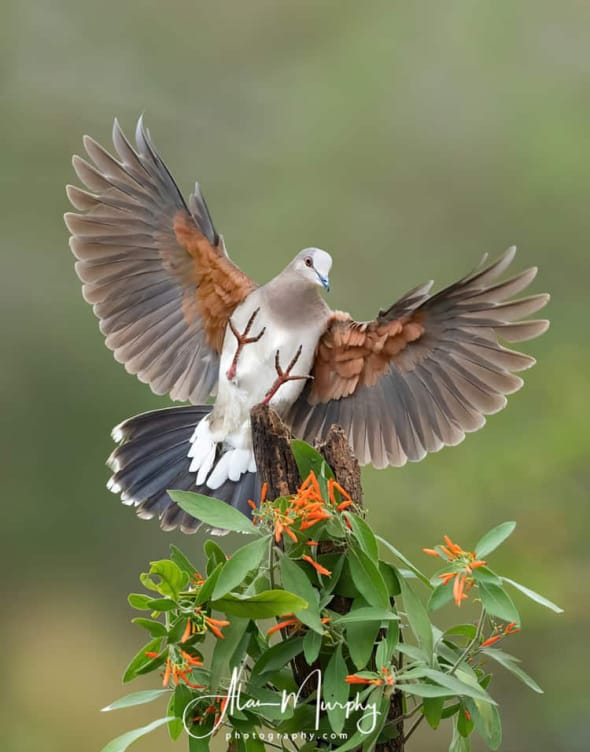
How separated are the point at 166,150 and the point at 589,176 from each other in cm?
132

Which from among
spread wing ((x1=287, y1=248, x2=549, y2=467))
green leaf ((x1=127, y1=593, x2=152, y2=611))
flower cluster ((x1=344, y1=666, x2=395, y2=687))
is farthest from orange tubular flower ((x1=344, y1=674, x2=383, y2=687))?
spread wing ((x1=287, y1=248, x2=549, y2=467))

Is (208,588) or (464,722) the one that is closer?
(208,588)

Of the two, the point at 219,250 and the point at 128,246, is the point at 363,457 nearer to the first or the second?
the point at 219,250

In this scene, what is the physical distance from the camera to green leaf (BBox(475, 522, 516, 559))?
105 cm

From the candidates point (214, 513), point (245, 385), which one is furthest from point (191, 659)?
point (245, 385)

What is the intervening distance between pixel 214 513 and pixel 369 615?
0.18 meters

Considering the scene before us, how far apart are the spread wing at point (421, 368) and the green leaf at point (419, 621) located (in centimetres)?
71

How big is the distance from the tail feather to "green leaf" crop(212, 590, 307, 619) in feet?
2.99

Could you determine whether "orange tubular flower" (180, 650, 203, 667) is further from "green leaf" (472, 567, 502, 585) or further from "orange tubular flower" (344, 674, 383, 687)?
"green leaf" (472, 567, 502, 585)

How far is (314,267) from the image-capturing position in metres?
1.80

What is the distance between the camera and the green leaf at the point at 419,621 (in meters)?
1.05

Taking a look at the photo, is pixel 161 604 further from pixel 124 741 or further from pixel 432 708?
pixel 432 708

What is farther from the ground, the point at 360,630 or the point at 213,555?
the point at 213,555

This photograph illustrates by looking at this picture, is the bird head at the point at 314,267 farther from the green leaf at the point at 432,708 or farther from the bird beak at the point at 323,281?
the green leaf at the point at 432,708
